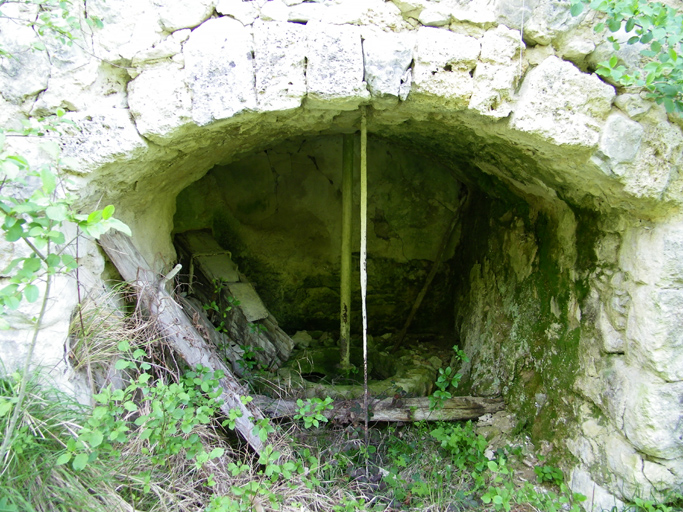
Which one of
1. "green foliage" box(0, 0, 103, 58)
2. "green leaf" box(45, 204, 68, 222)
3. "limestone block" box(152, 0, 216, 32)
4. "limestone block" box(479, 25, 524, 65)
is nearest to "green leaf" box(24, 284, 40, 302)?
"green leaf" box(45, 204, 68, 222)

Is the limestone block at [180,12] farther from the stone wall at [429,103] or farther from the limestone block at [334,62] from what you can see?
the limestone block at [334,62]

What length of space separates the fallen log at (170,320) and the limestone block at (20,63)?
589 millimetres

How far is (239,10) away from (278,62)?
0.23 metres

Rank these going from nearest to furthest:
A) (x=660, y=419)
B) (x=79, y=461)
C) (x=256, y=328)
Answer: (x=79, y=461), (x=660, y=419), (x=256, y=328)

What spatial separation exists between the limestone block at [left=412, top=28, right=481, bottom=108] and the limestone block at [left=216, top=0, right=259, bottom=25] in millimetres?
599

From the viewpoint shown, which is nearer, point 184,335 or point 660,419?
point 660,419

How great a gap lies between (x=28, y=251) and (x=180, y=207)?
6.77ft

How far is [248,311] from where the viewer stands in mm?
3279

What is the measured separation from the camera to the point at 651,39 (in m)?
1.61

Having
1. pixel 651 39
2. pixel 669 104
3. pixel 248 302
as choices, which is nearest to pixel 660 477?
pixel 669 104

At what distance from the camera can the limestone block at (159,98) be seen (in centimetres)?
168

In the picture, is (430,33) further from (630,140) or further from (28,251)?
(28,251)

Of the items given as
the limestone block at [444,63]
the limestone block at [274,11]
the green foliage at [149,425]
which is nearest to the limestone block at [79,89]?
the limestone block at [274,11]

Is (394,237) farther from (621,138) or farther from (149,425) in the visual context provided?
(149,425)
